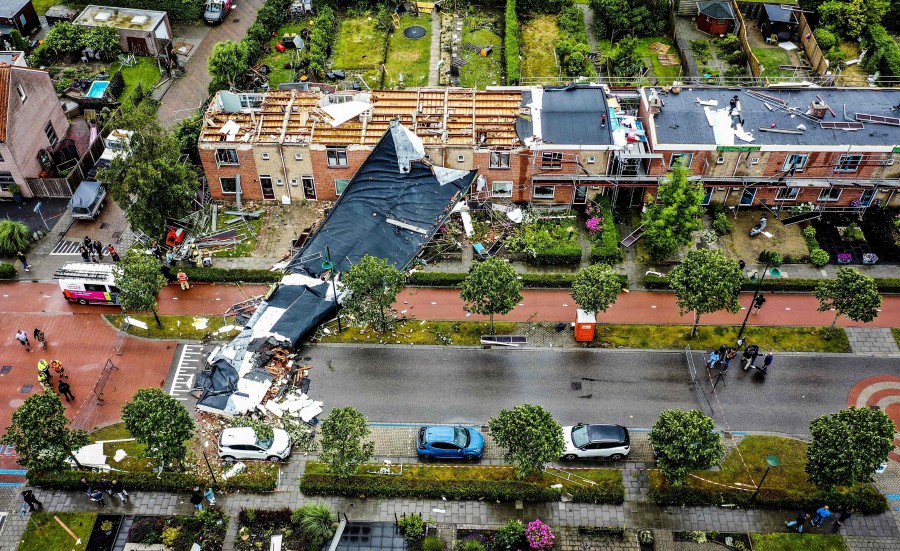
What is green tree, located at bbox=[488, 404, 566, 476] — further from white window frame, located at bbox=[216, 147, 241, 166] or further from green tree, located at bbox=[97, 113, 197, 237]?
white window frame, located at bbox=[216, 147, 241, 166]

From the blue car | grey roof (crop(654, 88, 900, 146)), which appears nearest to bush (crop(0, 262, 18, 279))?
the blue car

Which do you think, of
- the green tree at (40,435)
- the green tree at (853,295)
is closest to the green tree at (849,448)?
the green tree at (853,295)

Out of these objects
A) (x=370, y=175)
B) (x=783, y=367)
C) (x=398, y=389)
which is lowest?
(x=783, y=367)

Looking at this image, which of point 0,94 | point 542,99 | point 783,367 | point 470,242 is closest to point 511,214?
point 470,242

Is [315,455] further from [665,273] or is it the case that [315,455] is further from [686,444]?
[665,273]

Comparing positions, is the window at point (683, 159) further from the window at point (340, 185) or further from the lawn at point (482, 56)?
the window at point (340, 185)

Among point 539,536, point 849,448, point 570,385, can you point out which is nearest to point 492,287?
point 570,385

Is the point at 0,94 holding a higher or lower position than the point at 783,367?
higher
